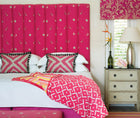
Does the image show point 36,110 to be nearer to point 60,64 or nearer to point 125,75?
point 60,64

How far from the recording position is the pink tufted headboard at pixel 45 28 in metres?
3.91

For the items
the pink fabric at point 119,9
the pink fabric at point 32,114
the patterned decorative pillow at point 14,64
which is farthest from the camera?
the pink fabric at point 119,9

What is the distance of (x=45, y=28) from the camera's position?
395 centimetres

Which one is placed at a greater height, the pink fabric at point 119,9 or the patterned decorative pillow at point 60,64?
the pink fabric at point 119,9

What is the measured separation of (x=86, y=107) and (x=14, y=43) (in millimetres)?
2289

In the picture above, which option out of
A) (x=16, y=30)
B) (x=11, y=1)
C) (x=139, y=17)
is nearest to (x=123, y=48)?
(x=139, y=17)

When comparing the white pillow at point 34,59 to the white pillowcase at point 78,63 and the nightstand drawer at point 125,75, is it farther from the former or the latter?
the nightstand drawer at point 125,75

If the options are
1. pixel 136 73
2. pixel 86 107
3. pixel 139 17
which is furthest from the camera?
pixel 139 17

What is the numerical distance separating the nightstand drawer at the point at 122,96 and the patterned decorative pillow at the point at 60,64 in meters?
0.80

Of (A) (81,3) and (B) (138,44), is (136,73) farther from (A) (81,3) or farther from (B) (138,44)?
(A) (81,3)

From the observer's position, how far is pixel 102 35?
3943 millimetres

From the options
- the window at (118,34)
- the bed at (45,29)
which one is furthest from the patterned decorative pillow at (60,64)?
the window at (118,34)

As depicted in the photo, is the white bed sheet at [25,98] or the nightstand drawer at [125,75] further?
the nightstand drawer at [125,75]

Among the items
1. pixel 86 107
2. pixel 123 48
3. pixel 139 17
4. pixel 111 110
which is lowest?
pixel 111 110
